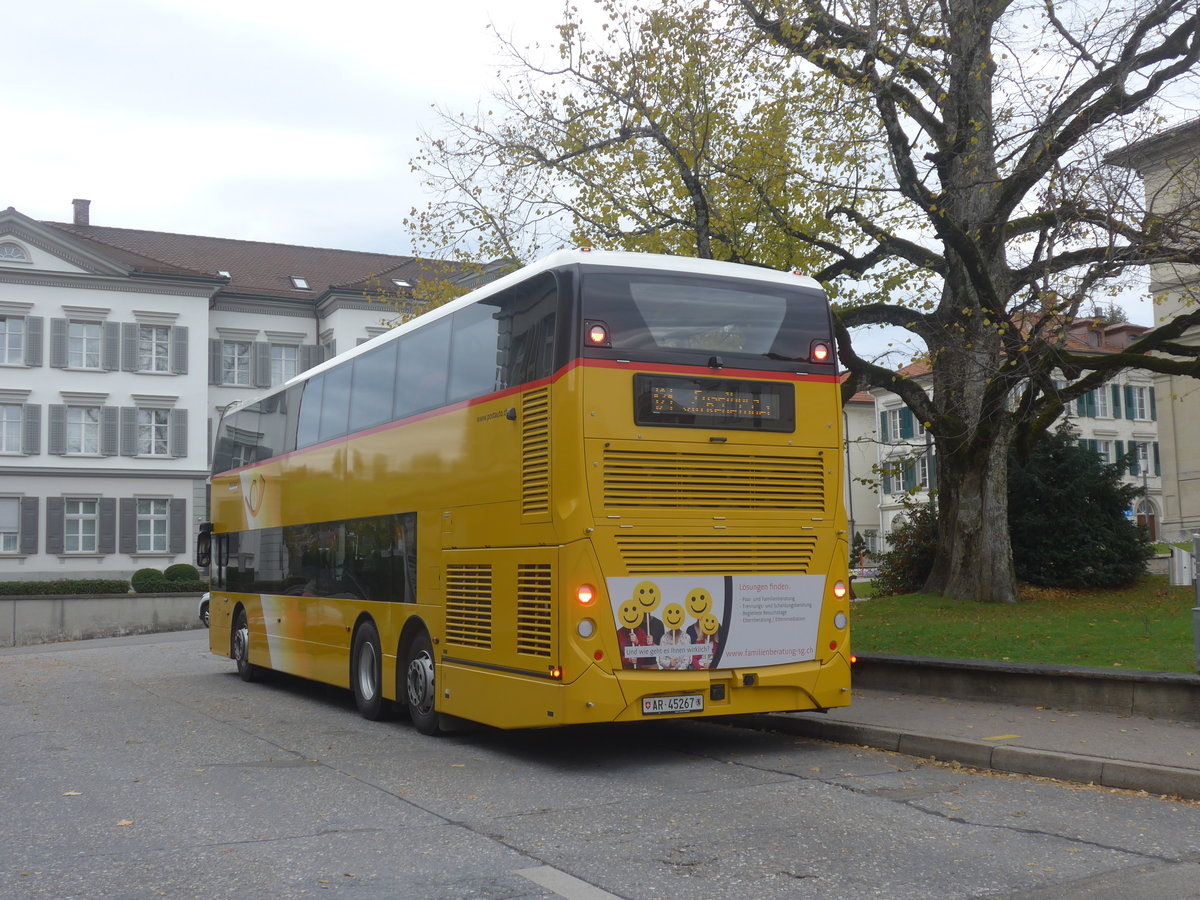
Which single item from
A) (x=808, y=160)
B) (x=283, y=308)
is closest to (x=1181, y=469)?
(x=808, y=160)

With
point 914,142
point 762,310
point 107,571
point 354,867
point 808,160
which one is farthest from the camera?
point 107,571

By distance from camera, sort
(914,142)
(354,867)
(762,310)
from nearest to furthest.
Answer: (354,867) → (762,310) → (914,142)

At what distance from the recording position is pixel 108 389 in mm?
51500

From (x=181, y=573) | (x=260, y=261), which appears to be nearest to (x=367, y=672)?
(x=181, y=573)

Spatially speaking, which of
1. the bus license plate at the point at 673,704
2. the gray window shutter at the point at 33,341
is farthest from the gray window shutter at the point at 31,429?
the bus license plate at the point at 673,704

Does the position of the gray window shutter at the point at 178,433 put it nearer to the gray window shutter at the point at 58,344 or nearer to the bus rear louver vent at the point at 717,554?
the gray window shutter at the point at 58,344

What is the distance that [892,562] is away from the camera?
2594 centimetres

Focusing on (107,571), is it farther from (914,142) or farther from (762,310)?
(762,310)

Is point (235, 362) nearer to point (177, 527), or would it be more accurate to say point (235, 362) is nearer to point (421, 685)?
point (177, 527)

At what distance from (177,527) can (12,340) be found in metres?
9.68

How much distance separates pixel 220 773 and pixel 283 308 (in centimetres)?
4885

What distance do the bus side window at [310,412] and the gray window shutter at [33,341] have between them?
3852 centimetres

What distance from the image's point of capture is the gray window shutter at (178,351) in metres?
53.0

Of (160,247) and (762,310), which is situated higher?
(160,247)
